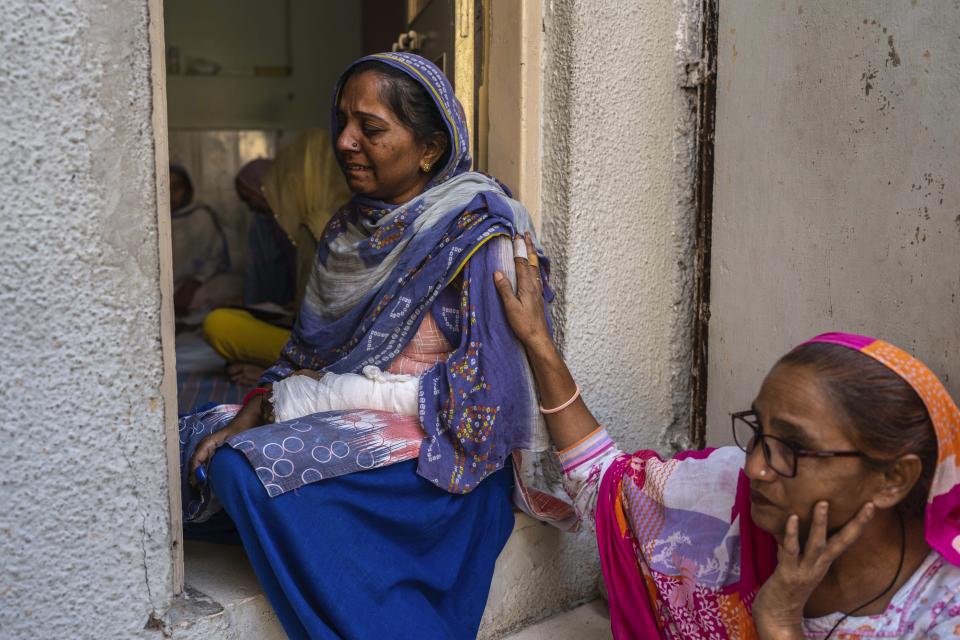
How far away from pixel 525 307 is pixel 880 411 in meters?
0.91

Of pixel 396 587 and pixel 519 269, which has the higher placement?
pixel 519 269

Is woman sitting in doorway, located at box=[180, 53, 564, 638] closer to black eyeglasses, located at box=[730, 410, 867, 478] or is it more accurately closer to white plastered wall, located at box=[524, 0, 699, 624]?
white plastered wall, located at box=[524, 0, 699, 624]

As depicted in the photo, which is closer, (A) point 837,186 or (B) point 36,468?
(B) point 36,468

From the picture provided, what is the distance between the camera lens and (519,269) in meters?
2.32

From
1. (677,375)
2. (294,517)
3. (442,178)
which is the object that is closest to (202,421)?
(294,517)

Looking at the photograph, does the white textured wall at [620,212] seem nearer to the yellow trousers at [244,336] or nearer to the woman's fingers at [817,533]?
the woman's fingers at [817,533]

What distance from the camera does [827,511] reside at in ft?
5.49

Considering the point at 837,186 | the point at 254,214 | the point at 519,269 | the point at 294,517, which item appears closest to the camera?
the point at 294,517

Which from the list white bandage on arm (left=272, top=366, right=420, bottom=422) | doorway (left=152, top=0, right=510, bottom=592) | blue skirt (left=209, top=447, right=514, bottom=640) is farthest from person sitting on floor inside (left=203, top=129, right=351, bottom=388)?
blue skirt (left=209, top=447, right=514, bottom=640)

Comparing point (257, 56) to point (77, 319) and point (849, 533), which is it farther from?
point (849, 533)

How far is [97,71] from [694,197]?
78.4 inches

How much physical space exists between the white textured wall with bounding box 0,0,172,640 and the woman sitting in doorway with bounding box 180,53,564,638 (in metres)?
0.30

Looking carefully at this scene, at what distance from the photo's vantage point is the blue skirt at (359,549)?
1979 millimetres

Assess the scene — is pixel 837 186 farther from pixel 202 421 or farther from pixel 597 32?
pixel 202 421
